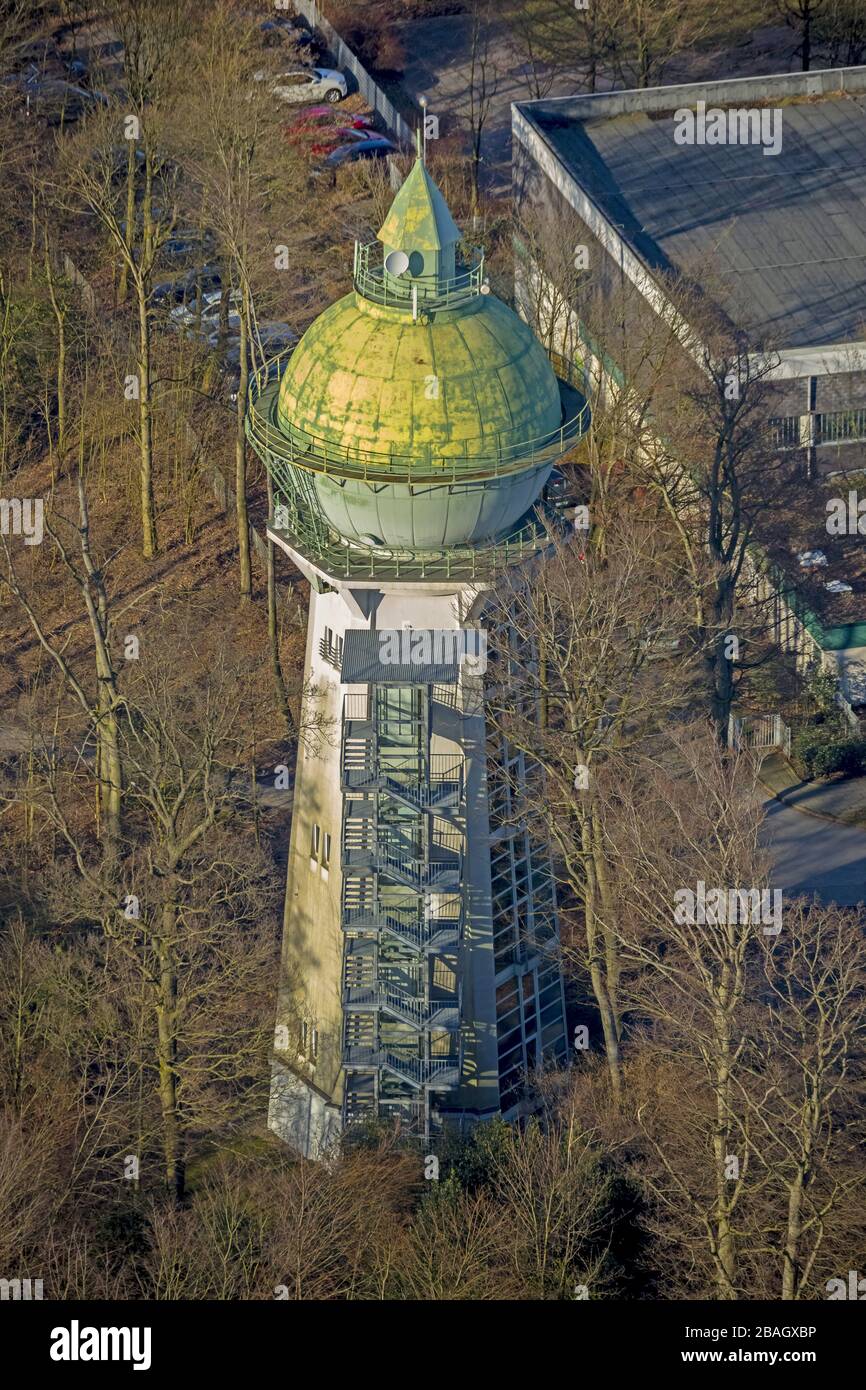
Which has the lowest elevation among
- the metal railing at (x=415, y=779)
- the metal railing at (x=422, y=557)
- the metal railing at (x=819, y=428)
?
the metal railing at (x=415, y=779)

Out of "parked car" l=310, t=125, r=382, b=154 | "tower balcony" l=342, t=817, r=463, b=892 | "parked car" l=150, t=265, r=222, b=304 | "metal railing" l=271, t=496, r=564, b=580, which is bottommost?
"tower balcony" l=342, t=817, r=463, b=892

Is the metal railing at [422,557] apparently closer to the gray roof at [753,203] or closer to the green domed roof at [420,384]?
the green domed roof at [420,384]

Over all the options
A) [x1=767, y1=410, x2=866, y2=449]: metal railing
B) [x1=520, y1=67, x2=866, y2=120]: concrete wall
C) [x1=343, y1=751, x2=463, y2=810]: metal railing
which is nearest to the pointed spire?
[x1=343, y1=751, x2=463, y2=810]: metal railing

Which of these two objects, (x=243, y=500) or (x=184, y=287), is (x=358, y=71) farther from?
(x=243, y=500)

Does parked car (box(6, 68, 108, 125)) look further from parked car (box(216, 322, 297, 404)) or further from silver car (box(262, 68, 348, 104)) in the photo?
parked car (box(216, 322, 297, 404))

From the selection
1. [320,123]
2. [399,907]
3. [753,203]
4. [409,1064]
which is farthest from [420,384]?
[320,123]

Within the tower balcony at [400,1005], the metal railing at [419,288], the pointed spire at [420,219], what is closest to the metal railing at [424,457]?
the metal railing at [419,288]

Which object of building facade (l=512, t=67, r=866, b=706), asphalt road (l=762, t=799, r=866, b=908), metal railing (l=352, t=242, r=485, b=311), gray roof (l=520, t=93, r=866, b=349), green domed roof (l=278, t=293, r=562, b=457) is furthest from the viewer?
gray roof (l=520, t=93, r=866, b=349)
